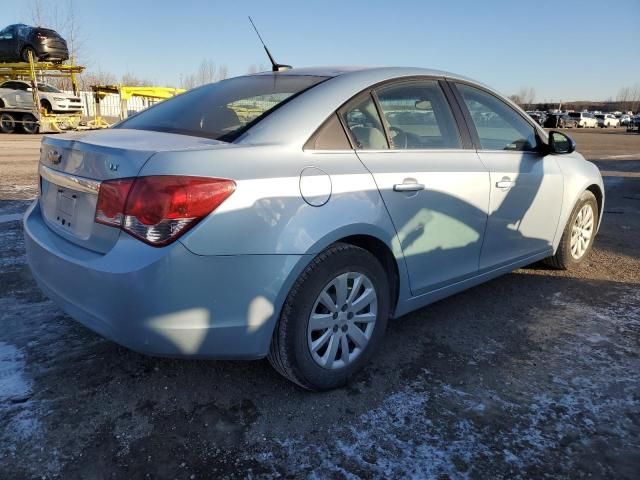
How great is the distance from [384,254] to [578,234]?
8.80ft

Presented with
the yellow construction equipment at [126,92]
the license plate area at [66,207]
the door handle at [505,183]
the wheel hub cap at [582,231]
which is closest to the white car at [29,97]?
the yellow construction equipment at [126,92]

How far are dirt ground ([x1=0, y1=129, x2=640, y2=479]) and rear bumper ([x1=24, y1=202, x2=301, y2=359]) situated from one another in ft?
1.29

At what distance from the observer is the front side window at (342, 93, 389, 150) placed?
8.35ft

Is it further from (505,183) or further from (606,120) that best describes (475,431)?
(606,120)

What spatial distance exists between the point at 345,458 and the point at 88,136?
1.96 meters

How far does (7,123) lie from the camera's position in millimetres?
20094

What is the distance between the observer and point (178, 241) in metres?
1.92

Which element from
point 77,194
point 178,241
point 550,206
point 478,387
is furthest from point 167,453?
point 550,206

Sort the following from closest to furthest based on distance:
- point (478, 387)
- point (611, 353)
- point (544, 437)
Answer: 1. point (544, 437)
2. point (478, 387)
3. point (611, 353)

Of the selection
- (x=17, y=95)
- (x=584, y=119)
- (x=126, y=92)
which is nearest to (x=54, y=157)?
(x=126, y=92)

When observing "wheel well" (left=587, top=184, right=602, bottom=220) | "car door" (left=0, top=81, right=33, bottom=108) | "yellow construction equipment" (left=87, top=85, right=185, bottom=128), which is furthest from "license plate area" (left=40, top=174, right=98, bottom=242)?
"car door" (left=0, top=81, right=33, bottom=108)

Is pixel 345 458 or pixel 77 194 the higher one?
pixel 77 194

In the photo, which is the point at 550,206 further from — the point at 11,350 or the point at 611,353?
the point at 11,350

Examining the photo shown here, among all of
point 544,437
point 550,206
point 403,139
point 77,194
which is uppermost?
point 403,139
